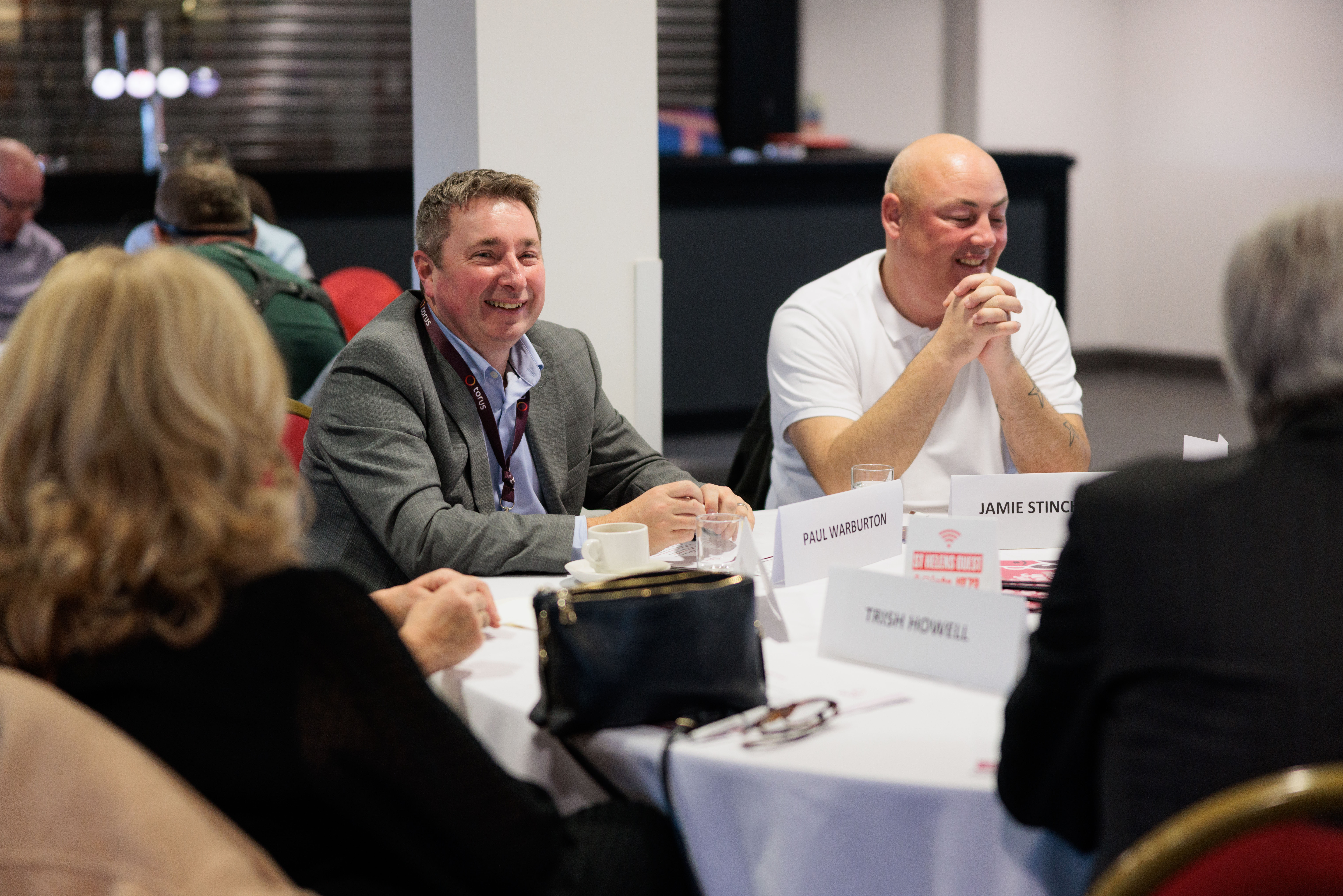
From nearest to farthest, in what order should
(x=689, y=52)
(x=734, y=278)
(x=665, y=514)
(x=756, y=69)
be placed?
(x=665, y=514) < (x=734, y=278) < (x=689, y=52) < (x=756, y=69)

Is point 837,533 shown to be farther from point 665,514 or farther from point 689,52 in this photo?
point 689,52

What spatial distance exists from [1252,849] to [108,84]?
25.6 feet

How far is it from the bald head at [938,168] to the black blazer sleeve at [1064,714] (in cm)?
177

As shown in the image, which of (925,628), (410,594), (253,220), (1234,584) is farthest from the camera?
(253,220)

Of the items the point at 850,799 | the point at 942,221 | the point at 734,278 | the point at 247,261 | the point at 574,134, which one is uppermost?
the point at 574,134

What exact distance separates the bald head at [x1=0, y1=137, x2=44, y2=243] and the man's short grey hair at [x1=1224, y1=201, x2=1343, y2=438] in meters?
5.03

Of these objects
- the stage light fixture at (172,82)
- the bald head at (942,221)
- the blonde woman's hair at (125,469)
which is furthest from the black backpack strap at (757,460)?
the stage light fixture at (172,82)

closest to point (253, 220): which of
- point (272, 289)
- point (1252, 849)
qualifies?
point (272, 289)

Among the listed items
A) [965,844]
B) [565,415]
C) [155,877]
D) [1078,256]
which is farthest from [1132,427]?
[155,877]

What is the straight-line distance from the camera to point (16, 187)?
5109 millimetres

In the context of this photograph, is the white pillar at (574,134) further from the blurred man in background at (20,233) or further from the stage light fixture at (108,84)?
the stage light fixture at (108,84)

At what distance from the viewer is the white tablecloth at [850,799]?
129 centimetres

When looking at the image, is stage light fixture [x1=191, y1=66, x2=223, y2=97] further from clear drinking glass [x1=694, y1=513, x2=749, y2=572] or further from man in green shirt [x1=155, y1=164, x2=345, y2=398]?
clear drinking glass [x1=694, y1=513, x2=749, y2=572]

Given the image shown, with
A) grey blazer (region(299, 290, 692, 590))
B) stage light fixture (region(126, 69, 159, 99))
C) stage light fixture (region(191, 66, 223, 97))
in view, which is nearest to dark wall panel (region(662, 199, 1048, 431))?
stage light fixture (region(191, 66, 223, 97))
